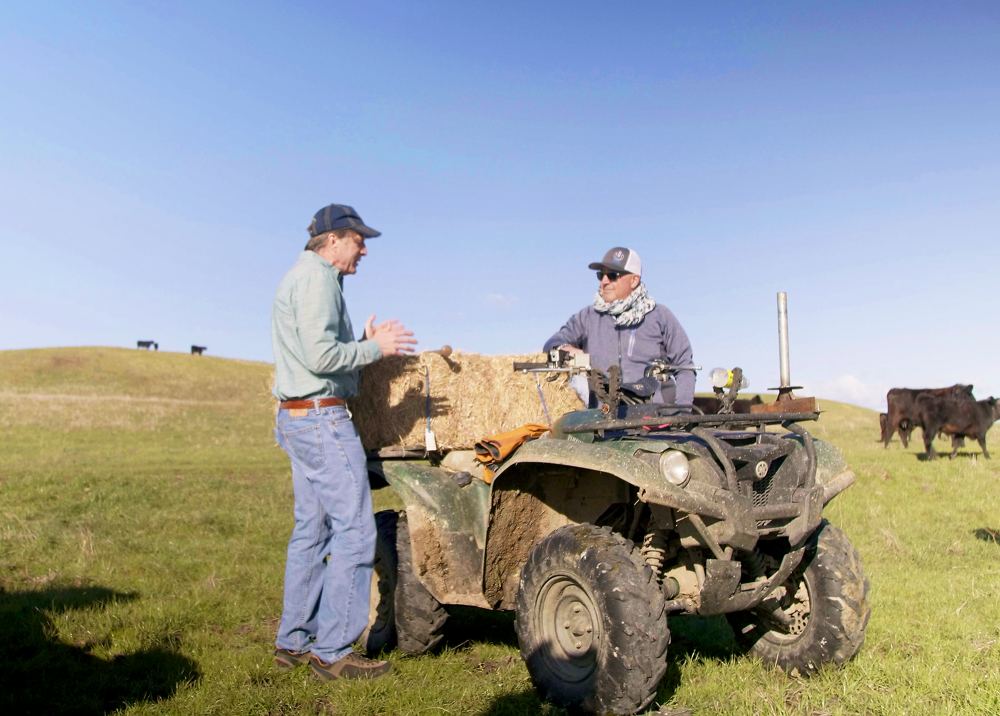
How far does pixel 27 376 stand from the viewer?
2067 inches

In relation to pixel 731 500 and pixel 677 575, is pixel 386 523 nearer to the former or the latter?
pixel 677 575

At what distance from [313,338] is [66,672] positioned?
257cm

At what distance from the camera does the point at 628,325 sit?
19.9ft

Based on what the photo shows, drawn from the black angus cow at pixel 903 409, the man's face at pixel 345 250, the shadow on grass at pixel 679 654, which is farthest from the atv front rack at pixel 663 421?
the black angus cow at pixel 903 409

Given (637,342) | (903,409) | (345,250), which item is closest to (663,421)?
(637,342)

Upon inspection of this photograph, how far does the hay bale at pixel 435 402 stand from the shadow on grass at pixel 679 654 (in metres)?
1.76

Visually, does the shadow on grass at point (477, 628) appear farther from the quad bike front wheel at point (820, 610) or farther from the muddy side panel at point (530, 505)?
the quad bike front wheel at point (820, 610)

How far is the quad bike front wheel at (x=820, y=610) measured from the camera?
4.56 meters

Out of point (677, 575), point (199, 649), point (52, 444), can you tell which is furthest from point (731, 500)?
point (52, 444)

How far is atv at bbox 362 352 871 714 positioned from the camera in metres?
3.96

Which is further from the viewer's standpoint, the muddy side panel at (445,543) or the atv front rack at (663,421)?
the muddy side panel at (445,543)

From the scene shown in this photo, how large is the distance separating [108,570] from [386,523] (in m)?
3.58

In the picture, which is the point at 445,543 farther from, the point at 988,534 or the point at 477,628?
the point at 988,534

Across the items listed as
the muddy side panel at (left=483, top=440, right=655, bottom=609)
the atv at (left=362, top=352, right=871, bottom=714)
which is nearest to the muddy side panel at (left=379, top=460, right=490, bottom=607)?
the atv at (left=362, top=352, right=871, bottom=714)
